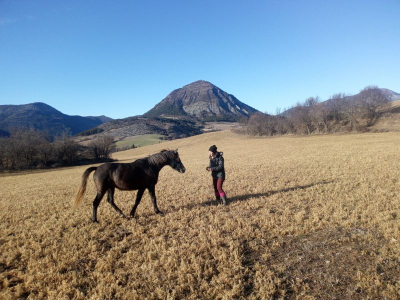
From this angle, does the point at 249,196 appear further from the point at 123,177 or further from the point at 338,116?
the point at 338,116

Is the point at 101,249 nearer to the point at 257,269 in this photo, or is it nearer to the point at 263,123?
the point at 257,269

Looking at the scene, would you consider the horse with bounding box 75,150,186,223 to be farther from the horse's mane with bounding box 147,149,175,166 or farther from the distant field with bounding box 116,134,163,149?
the distant field with bounding box 116,134,163,149

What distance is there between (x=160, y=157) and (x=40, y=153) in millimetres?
47573

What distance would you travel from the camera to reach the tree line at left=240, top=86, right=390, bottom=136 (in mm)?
57088

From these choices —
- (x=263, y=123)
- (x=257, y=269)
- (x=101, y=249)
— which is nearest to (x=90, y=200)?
(x=101, y=249)

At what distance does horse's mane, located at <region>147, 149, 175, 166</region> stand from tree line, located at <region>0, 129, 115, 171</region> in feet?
148

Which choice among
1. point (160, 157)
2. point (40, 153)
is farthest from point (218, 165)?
point (40, 153)

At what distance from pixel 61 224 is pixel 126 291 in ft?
14.7

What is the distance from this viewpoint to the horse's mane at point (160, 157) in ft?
23.1

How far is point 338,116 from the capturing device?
6156 centimetres

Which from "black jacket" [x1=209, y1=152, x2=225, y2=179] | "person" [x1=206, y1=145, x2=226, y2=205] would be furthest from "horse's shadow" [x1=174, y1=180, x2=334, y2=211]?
"black jacket" [x1=209, y1=152, x2=225, y2=179]

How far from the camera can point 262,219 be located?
235 inches

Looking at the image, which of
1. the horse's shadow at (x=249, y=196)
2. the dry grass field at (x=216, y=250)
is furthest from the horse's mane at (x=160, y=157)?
the horse's shadow at (x=249, y=196)

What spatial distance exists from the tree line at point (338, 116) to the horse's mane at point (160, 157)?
60814 millimetres
